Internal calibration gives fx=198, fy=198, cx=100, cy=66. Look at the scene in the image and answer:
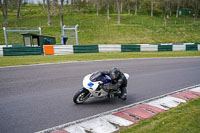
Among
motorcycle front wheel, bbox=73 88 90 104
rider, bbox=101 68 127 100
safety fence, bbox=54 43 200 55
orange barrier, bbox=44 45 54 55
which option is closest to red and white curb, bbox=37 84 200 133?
rider, bbox=101 68 127 100

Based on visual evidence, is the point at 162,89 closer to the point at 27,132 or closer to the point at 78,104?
the point at 78,104

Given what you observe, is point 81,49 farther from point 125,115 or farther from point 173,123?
point 173,123

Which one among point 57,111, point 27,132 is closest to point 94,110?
point 57,111

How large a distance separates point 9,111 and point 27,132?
160 centimetres

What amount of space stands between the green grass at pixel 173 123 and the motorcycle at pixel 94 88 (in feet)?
6.43

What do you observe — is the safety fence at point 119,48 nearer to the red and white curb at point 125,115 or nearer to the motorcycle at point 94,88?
the red and white curb at point 125,115

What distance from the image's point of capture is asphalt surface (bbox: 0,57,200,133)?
5934 mm

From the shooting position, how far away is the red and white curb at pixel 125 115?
17.9 feet

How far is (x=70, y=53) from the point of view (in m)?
21.4

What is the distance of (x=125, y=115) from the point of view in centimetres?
642

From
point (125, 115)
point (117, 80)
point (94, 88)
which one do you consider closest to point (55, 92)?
point (94, 88)

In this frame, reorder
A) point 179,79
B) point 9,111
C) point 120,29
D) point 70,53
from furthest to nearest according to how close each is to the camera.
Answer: point 120,29 → point 70,53 → point 179,79 → point 9,111

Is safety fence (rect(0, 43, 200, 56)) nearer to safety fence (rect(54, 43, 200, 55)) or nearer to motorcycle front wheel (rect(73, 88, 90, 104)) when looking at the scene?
safety fence (rect(54, 43, 200, 55))

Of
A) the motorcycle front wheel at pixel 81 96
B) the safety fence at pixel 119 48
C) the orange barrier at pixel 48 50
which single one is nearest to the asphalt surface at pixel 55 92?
the motorcycle front wheel at pixel 81 96
